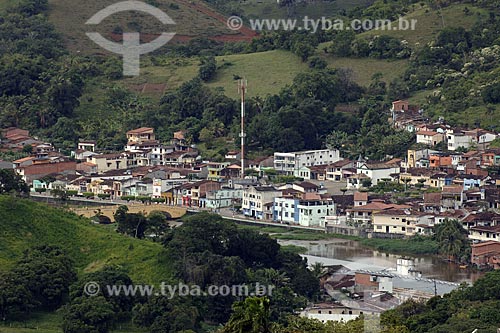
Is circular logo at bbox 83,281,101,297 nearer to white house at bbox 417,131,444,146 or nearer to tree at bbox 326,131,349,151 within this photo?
white house at bbox 417,131,444,146

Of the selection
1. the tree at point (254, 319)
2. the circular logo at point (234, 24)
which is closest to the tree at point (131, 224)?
the tree at point (254, 319)

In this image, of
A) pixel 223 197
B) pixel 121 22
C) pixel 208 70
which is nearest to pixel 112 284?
pixel 223 197

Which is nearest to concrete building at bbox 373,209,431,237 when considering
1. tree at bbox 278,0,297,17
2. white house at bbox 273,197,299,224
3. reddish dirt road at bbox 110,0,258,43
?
white house at bbox 273,197,299,224

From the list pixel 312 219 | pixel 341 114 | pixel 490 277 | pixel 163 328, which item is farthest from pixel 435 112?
pixel 163 328

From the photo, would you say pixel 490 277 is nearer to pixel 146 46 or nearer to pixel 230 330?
pixel 230 330

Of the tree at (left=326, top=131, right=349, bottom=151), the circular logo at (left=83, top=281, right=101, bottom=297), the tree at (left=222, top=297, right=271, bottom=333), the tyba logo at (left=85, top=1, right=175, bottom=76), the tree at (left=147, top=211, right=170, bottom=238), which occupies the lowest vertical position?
the circular logo at (left=83, top=281, right=101, bottom=297)

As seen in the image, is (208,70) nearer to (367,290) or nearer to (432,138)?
(432,138)
